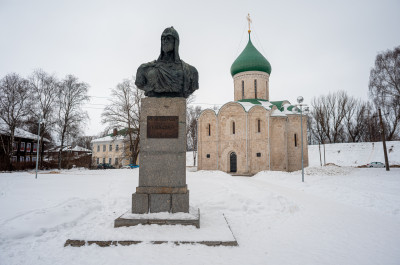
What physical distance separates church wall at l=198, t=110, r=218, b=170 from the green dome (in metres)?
6.17

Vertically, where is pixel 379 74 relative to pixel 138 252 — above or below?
above

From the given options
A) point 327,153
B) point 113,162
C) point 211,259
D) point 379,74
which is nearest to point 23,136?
point 113,162

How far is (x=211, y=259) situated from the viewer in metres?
3.28

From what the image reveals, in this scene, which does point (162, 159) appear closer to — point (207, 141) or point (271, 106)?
point (207, 141)

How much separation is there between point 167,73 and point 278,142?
19625 mm

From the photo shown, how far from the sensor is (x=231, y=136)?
76.5ft

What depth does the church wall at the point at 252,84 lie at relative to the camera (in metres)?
25.4

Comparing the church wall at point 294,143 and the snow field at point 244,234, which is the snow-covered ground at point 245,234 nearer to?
the snow field at point 244,234

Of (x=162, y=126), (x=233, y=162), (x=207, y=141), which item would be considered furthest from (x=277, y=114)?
(x=162, y=126)

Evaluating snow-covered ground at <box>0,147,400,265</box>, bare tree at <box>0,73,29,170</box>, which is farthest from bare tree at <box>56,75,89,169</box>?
snow-covered ground at <box>0,147,400,265</box>

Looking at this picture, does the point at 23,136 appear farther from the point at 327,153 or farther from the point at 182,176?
the point at 327,153

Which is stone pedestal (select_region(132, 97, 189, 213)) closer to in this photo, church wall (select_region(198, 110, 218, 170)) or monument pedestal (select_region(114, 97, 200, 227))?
monument pedestal (select_region(114, 97, 200, 227))

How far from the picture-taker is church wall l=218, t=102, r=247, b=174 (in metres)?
22.8

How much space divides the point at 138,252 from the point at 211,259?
1086 mm
